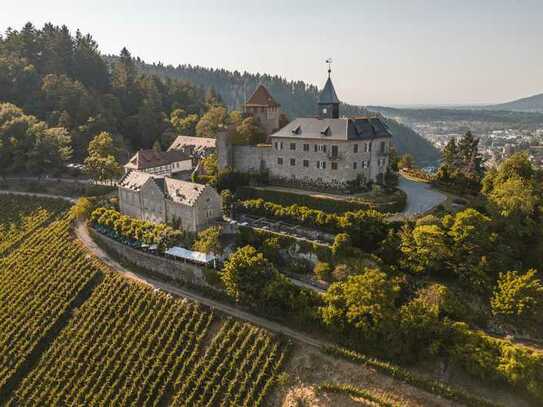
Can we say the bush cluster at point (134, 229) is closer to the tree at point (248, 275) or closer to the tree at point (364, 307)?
the tree at point (248, 275)

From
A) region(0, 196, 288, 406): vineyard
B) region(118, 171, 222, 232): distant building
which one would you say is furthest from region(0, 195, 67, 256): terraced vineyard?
region(118, 171, 222, 232): distant building

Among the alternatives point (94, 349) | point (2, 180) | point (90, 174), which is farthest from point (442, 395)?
point (2, 180)

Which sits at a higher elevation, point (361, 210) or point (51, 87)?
point (51, 87)

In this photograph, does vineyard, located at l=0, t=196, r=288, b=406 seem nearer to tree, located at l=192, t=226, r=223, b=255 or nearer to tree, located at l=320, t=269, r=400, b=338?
tree, located at l=320, t=269, r=400, b=338

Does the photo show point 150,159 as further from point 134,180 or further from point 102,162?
point 134,180

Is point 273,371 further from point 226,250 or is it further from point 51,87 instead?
point 51,87

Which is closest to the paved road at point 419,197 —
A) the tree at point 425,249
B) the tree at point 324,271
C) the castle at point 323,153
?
the castle at point 323,153
